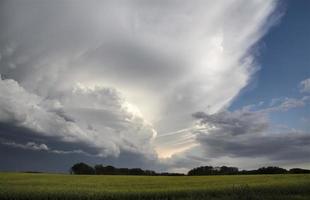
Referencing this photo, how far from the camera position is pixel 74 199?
2967 cm

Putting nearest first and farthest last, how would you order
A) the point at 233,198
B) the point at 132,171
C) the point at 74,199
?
the point at 233,198 → the point at 74,199 → the point at 132,171

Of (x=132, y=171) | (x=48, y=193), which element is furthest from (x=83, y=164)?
(x=48, y=193)

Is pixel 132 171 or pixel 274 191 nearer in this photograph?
pixel 274 191

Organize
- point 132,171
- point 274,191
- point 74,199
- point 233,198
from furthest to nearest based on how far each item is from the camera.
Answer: point 132,171
point 274,191
point 74,199
point 233,198

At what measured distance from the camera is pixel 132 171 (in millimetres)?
104312

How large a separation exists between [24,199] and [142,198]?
384 inches

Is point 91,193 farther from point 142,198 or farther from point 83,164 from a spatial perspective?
point 83,164

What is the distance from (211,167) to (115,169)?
33.8 meters

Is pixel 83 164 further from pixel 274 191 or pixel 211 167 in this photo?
pixel 274 191

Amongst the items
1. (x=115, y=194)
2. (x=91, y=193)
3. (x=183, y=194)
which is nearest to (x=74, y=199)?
(x=91, y=193)

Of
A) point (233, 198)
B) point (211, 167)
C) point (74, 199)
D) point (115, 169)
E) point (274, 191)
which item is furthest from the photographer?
point (115, 169)

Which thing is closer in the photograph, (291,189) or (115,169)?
(291,189)

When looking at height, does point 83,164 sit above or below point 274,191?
above

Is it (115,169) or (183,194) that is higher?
(115,169)
